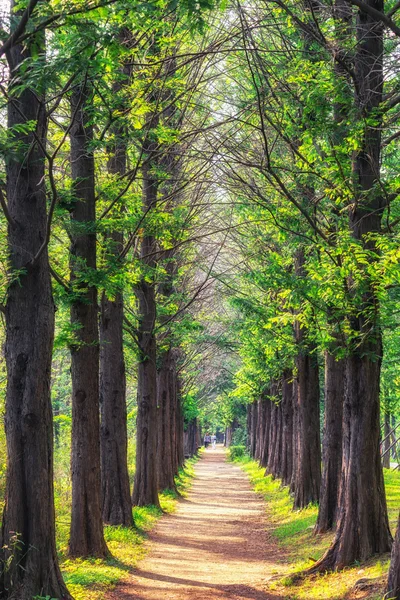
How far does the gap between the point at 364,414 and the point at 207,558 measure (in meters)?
4.84

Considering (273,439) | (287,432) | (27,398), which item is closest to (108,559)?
(27,398)

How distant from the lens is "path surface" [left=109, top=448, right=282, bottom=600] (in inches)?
400

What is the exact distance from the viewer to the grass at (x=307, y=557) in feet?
30.6

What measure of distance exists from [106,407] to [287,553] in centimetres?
462

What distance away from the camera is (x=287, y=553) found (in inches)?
546

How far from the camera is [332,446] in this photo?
1455cm

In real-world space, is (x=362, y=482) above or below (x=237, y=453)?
above

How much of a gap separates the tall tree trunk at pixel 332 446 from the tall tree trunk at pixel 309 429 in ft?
13.2

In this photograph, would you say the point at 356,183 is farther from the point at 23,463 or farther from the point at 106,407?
the point at 106,407

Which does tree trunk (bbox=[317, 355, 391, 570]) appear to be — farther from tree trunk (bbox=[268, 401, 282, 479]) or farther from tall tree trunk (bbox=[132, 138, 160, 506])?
tree trunk (bbox=[268, 401, 282, 479])

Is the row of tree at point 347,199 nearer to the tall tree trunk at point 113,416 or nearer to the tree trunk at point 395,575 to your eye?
the tree trunk at point 395,575

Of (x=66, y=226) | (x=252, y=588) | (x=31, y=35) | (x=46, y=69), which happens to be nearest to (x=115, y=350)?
(x=66, y=226)

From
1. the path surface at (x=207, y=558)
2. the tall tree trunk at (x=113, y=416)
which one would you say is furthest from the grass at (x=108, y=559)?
the tall tree trunk at (x=113, y=416)

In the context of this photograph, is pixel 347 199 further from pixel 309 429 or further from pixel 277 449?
pixel 277 449
